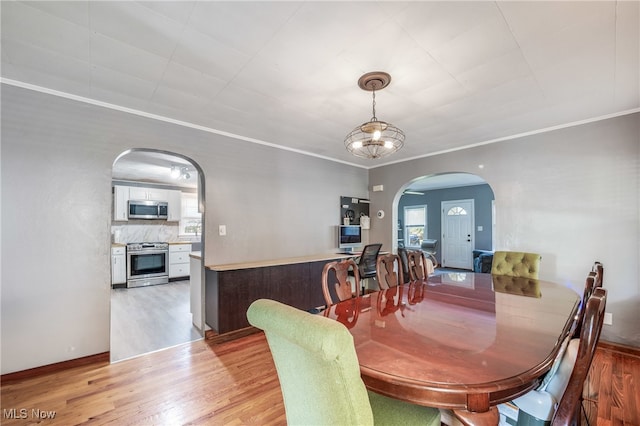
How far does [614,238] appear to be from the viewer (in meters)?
2.88

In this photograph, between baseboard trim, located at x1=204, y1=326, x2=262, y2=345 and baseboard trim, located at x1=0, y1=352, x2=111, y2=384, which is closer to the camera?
baseboard trim, located at x1=0, y1=352, x2=111, y2=384

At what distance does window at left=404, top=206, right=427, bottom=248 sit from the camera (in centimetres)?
910

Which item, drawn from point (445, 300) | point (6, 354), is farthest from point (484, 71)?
point (6, 354)

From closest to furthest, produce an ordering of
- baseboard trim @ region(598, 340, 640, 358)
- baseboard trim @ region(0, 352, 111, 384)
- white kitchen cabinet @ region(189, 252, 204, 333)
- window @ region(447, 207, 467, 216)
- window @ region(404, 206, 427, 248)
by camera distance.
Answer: baseboard trim @ region(0, 352, 111, 384), baseboard trim @ region(598, 340, 640, 358), white kitchen cabinet @ region(189, 252, 204, 333), window @ region(447, 207, 467, 216), window @ region(404, 206, 427, 248)

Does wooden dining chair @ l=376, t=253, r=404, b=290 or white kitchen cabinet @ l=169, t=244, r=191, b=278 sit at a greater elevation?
wooden dining chair @ l=376, t=253, r=404, b=290

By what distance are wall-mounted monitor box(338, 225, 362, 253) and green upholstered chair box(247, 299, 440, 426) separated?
365 centimetres

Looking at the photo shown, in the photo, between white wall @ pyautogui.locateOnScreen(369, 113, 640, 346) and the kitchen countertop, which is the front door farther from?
the kitchen countertop

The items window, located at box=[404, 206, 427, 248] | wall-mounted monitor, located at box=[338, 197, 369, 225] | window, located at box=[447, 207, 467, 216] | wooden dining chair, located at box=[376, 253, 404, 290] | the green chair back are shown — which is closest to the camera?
the green chair back

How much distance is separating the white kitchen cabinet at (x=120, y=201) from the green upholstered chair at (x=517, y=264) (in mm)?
7041

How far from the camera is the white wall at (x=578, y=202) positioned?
280 centimetres

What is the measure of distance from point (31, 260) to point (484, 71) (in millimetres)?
4040

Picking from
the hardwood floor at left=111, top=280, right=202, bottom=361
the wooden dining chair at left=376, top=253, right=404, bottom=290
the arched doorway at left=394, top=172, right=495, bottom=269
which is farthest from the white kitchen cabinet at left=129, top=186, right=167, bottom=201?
the wooden dining chair at left=376, top=253, right=404, bottom=290

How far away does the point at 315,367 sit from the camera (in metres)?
0.82

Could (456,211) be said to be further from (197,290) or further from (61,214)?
(61,214)
